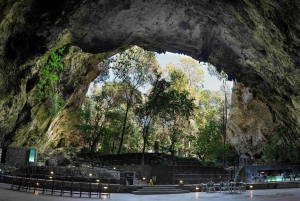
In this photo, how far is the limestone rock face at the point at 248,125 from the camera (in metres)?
31.0

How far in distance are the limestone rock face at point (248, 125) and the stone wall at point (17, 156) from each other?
24.1 meters

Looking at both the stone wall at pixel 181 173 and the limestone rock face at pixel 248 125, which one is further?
the limestone rock face at pixel 248 125

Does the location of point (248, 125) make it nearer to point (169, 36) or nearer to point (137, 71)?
point (137, 71)

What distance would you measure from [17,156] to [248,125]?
84.7 ft

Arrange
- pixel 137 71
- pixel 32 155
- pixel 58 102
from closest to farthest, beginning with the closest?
pixel 32 155
pixel 58 102
pixel 137 71

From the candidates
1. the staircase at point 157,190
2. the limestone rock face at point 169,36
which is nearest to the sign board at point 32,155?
the limestone rock face at point 169,36

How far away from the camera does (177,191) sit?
16.0m

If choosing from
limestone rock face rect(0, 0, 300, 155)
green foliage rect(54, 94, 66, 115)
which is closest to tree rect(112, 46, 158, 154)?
green foliage rect(54, 94, 66, 115)

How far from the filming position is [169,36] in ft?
51.8

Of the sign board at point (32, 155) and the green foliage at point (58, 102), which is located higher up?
the green foliage at point (58, 102)

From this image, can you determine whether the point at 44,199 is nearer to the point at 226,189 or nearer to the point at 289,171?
the point at 226,189

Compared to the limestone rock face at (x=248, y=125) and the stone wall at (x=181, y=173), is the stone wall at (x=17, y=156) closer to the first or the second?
the stone wall at (x=181, y=173)

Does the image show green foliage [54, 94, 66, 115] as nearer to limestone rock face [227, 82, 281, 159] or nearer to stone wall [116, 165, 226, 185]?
stone wall [116, 165, 226, 185]

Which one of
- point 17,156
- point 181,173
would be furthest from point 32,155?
point 181,173
